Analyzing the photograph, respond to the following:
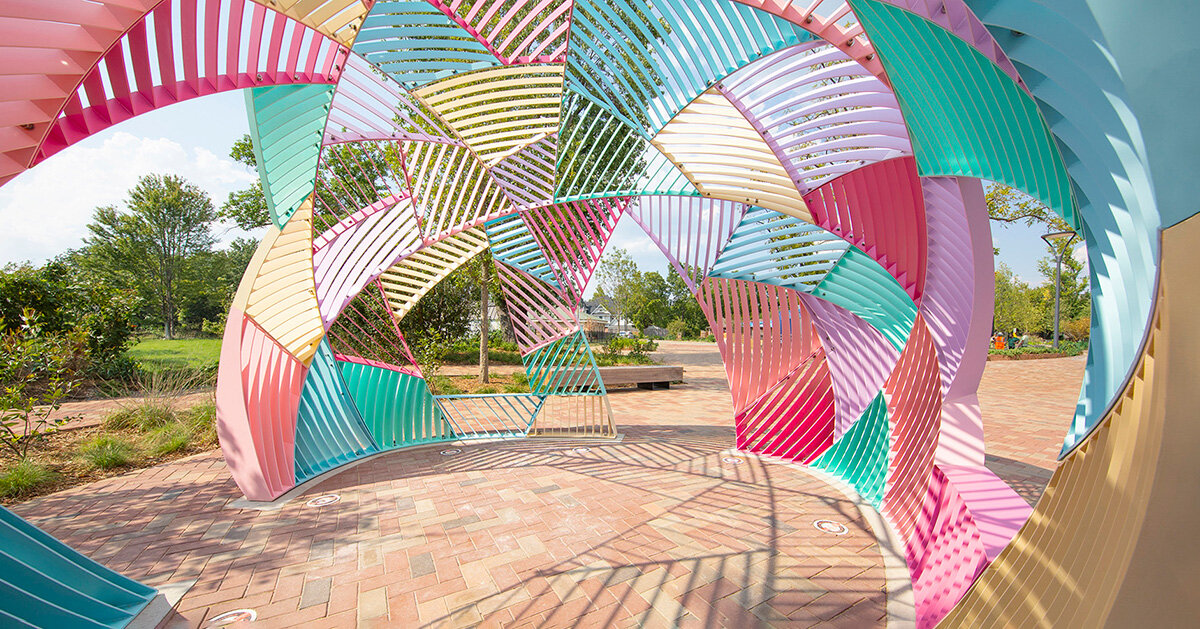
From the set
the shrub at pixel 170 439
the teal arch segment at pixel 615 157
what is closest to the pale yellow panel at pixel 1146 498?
the teal arch segment at pixel 615 157

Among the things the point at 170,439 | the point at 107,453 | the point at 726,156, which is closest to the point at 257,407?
the point at 107,453

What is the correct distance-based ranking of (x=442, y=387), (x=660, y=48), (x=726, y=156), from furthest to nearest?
(x=442, y=387)
(x=726, y=156)
(x=660, y=48)

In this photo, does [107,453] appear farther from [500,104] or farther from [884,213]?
[884,213]

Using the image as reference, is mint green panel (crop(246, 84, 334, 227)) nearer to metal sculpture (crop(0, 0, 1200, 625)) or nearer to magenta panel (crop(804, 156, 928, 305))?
metal sculpture (crop(0, 0, 1200, 625))

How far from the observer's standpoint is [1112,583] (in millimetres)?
1720

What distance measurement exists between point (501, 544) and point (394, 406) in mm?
4928

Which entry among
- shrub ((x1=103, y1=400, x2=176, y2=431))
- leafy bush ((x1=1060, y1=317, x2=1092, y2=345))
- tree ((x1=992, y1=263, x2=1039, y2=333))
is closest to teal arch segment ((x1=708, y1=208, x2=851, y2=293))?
shrub ((x1=103, y1=400, x2=176, y2=431))

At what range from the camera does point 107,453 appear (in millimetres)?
7469

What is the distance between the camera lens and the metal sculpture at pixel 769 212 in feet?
6.28

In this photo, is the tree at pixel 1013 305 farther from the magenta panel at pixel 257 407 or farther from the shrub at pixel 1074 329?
the magenta panel at pixel 257 407

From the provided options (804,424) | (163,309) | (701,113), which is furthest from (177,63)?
(163,309)

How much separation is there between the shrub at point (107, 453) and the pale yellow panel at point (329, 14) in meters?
7.26

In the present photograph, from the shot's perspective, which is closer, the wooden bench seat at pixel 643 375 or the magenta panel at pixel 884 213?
the magenta panel at pixel 884 213

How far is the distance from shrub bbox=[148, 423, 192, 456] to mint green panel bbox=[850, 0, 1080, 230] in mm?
10649
